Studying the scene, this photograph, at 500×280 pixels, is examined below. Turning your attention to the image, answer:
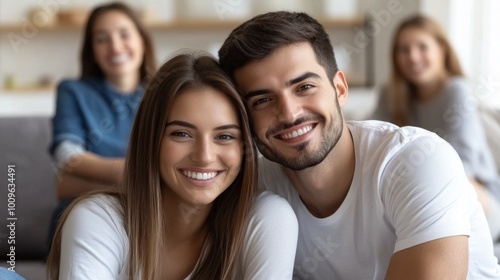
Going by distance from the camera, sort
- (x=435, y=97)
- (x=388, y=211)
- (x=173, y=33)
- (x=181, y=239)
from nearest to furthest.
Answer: (x=388, y=211)
(x=181, y=239)
(x=435, y=97)
(x=173, y=33)

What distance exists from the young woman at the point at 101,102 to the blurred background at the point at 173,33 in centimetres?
192

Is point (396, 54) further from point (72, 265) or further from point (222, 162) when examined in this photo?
point (72, 265)

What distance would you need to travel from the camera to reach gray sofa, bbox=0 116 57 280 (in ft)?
8.04

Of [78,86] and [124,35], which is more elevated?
[124,35]

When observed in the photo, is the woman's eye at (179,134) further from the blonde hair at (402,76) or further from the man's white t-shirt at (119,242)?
the blonde hair at (402,76)

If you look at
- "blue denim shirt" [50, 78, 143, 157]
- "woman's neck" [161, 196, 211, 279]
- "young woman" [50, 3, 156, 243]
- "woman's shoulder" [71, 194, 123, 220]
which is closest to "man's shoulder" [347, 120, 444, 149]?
"woman's neck" [161, 196, 211, 279]

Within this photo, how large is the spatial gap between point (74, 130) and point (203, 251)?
1024 millimetres

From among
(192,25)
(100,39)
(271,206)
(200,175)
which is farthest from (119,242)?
(192,25)

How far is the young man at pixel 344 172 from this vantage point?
1354mm

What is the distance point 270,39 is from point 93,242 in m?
0.52

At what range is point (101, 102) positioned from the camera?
246cm

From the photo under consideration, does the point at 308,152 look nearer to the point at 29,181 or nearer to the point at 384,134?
the point at 384,134

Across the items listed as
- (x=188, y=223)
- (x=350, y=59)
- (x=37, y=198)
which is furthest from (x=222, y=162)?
(x=350, y=59)

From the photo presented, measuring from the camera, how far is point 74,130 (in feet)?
7.86
